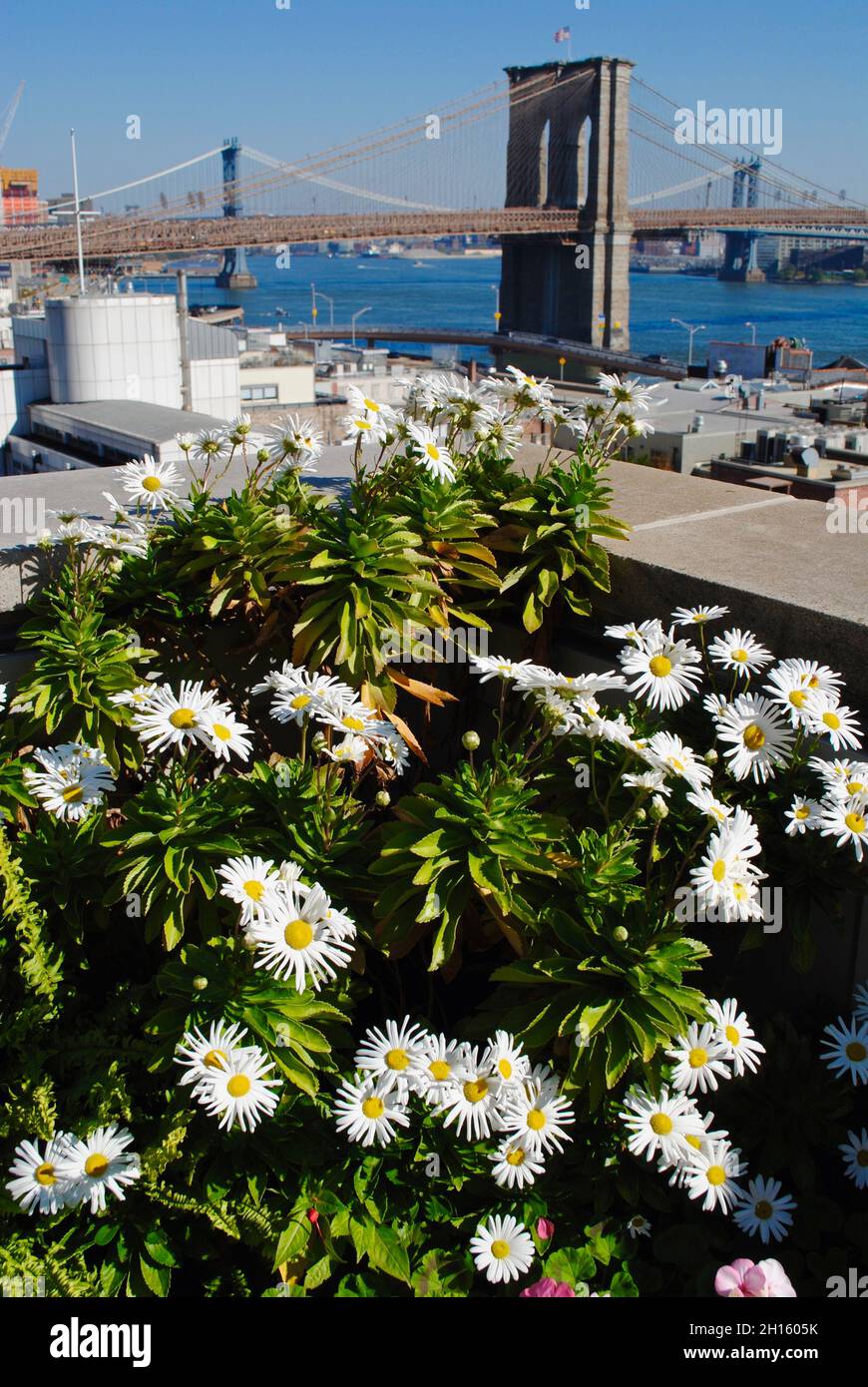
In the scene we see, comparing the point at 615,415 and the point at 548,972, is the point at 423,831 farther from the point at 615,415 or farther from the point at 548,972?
the point at 615,415

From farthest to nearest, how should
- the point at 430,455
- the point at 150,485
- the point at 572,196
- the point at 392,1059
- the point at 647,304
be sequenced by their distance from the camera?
the point at 647,304 < the point at 572,196 < the point at 150,485 < the point at 430,455 < the point at 392,1059

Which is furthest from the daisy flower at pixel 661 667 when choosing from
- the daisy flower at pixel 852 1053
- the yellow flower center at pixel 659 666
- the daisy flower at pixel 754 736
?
the daisy flower at pixel 852 1053

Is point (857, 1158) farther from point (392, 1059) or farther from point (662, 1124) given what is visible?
point (392, 1059)

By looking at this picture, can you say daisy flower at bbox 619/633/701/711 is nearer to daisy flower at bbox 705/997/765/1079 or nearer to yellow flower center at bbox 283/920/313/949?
daisy flower at bbox 705/997/765/1079

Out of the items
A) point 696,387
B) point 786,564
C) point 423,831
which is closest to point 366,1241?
point 423,831

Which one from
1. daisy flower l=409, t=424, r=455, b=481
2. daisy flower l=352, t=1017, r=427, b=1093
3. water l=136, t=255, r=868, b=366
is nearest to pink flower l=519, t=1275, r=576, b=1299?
daisy flower l=352, t=1017, r=427, b=1093

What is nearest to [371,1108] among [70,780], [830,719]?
[70,780]
